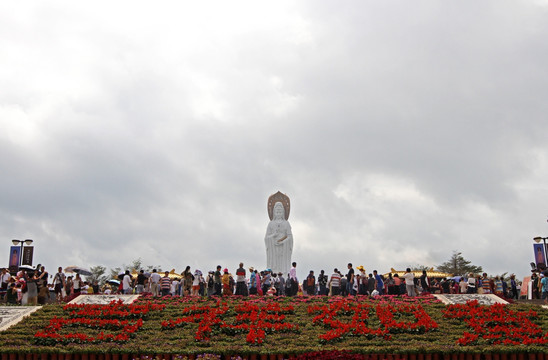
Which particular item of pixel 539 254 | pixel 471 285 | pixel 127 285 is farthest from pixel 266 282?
pixel 539 254

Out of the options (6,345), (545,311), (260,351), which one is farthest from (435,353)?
(6,345)

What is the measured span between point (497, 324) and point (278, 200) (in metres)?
18.4

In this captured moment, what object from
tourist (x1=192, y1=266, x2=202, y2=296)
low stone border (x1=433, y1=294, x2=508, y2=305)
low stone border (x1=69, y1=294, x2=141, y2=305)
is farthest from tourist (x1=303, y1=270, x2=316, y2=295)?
low stone border (x1=69, y1=294, x2=141, y2=305)

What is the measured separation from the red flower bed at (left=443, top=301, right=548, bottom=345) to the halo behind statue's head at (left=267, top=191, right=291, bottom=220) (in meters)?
15.3

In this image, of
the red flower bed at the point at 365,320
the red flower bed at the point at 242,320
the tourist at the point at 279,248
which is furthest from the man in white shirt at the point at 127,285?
the tourist at the point at 279,248

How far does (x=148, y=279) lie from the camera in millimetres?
24609

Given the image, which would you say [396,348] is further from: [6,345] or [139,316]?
[6,345]

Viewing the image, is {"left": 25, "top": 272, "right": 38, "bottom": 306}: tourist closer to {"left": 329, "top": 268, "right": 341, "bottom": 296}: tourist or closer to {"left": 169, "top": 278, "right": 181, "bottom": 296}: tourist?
{"left": 169, "top": 278, "right": 181, "bottom": 296}: tourist

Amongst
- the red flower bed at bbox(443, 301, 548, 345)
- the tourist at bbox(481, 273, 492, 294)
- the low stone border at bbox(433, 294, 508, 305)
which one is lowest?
the red flower bed at bbox(443, 301, 548, 345)

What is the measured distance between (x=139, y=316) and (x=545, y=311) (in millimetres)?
12482

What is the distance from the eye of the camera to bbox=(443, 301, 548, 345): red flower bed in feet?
47.6

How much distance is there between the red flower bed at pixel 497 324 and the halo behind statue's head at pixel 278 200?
50.2 ft

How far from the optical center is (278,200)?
33.6m

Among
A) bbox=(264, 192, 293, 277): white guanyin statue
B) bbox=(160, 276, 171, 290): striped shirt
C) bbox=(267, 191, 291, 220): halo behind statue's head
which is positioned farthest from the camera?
bbox=(267, 191, 291, 220): halo behind statue's head
